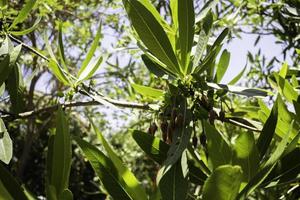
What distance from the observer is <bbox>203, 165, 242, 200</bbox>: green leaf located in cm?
59

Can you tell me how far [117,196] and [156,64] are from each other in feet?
1.29

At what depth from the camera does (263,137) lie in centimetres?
80

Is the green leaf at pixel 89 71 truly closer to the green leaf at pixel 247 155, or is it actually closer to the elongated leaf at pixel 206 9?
the elongated leaf at pixel 206 9

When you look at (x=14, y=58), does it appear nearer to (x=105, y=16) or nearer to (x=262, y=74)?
(x=262, y=74)

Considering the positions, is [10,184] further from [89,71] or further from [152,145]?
[89,71]

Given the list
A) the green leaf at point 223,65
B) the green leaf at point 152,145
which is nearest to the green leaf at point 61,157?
the green leaf at point 152,145

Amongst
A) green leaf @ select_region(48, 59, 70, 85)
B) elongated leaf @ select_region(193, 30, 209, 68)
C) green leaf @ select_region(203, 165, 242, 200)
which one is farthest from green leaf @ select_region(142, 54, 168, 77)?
green leaf @ select_region(203, 165, 242, 200)

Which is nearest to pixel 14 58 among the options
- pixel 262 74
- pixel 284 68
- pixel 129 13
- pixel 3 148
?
pixel 3 148

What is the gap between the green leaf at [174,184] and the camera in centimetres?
69

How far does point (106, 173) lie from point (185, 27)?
1.14 feet

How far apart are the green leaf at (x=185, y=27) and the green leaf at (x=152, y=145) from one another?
203 millimetres

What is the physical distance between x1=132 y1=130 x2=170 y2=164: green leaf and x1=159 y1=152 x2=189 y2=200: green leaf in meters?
0.09

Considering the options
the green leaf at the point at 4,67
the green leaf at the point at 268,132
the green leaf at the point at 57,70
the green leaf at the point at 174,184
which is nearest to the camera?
the green leaf at the point at 174,184

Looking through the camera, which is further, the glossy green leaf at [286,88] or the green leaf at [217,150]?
the glossy green leaf at [286,88]
